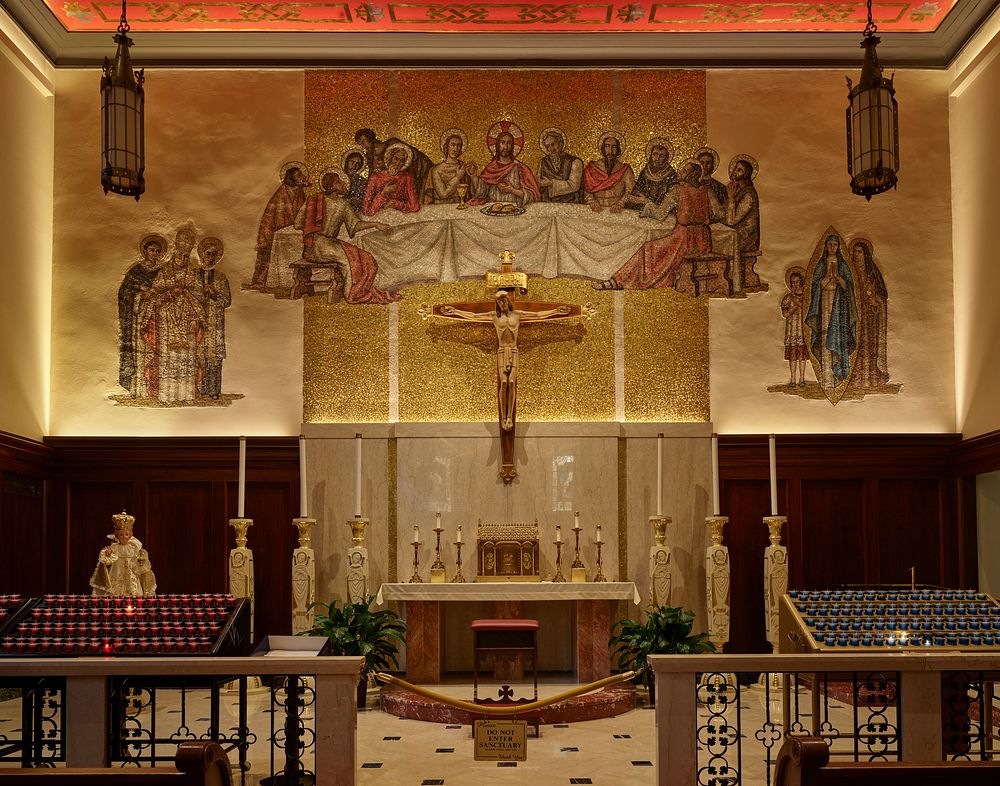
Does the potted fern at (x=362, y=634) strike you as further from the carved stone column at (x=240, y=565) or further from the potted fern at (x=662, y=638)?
the potted fern at (x=662, y=638)

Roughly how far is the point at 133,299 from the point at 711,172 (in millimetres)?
6597

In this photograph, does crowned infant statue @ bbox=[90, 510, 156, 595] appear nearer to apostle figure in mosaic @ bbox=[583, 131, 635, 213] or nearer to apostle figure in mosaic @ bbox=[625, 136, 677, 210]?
apostle figure in mosaic @ bbox=[583, 131, 635, 213]

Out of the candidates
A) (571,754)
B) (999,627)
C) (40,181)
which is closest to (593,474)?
(571,754)

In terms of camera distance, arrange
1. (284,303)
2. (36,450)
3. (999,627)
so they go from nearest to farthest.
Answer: (999,627) → (36,450) → (284,303)

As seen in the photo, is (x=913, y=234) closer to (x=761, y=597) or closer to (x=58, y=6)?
(x=761, y=597)

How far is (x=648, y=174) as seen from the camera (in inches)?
499

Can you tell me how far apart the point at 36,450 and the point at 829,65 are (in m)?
9.59

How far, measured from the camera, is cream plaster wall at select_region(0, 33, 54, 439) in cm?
1135

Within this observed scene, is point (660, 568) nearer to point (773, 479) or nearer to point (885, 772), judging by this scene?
point (773, 479)

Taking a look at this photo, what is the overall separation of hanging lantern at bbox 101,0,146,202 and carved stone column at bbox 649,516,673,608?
616 centimetres

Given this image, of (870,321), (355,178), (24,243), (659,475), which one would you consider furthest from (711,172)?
(24,243)

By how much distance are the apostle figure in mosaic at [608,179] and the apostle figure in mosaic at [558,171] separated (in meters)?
0.10

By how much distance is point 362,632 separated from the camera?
33.2 ft

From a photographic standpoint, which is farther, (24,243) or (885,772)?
(24,243)
